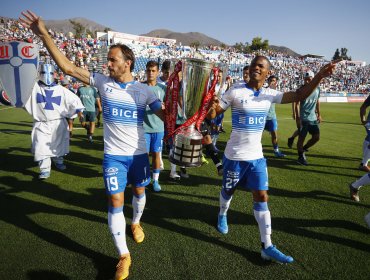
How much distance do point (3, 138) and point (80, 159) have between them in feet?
13.6

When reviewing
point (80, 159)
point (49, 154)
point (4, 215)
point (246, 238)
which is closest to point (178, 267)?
point (246, 238)

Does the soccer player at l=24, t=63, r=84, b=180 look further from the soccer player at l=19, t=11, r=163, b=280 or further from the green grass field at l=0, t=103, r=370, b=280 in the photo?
the soccer player at l=19, t=11, r=163, b=280

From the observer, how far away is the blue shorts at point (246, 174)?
296 cm

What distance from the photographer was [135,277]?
267cm

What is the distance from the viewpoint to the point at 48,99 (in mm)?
5336

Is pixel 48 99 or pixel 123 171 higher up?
pixel 48 99

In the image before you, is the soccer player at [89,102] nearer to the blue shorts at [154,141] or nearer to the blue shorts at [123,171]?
the blue shorts at [154,141]

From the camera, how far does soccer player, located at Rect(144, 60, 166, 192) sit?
178 inches

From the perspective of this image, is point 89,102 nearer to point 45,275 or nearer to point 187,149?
point 45,275

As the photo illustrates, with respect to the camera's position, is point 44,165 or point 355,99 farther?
point 355,99

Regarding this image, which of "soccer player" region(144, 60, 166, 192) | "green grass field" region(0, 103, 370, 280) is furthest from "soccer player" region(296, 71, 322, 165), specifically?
"soccer player" region(144, 60, 166, 192)

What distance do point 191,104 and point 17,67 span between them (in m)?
3.31

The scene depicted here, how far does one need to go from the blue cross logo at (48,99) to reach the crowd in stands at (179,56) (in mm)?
21191

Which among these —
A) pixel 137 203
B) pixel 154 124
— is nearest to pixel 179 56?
pixel 154 124
